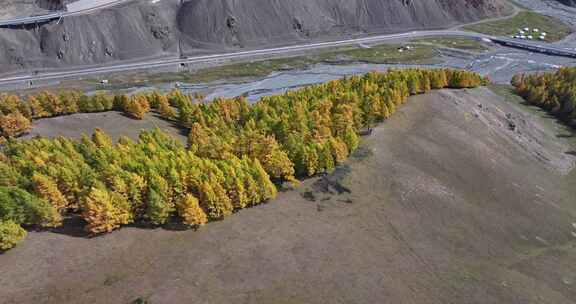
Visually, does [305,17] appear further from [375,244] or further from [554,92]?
[375,244]

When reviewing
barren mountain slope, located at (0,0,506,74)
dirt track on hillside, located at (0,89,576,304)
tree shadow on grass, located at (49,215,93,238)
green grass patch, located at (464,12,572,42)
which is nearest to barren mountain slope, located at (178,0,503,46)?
barren mountain slope, located at (0,0,506,74)

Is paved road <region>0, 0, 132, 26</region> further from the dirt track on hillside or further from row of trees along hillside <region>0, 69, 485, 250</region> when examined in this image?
the dirt track on hillside

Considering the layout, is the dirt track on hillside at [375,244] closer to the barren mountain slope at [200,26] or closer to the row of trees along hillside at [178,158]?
the row of trees along hillside at [178,158]

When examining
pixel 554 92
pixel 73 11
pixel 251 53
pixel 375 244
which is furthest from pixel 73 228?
pixel 554 92

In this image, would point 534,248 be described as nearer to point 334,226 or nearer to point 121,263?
point 334,226

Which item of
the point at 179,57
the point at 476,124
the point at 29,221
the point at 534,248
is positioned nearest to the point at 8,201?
the point at 29,221


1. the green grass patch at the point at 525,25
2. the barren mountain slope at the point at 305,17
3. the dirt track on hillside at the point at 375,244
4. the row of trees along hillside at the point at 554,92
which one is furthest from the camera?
the green grass patch at the point at 525,25

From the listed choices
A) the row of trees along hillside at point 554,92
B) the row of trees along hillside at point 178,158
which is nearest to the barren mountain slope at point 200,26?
the row of trees along hillside at point 178,158
